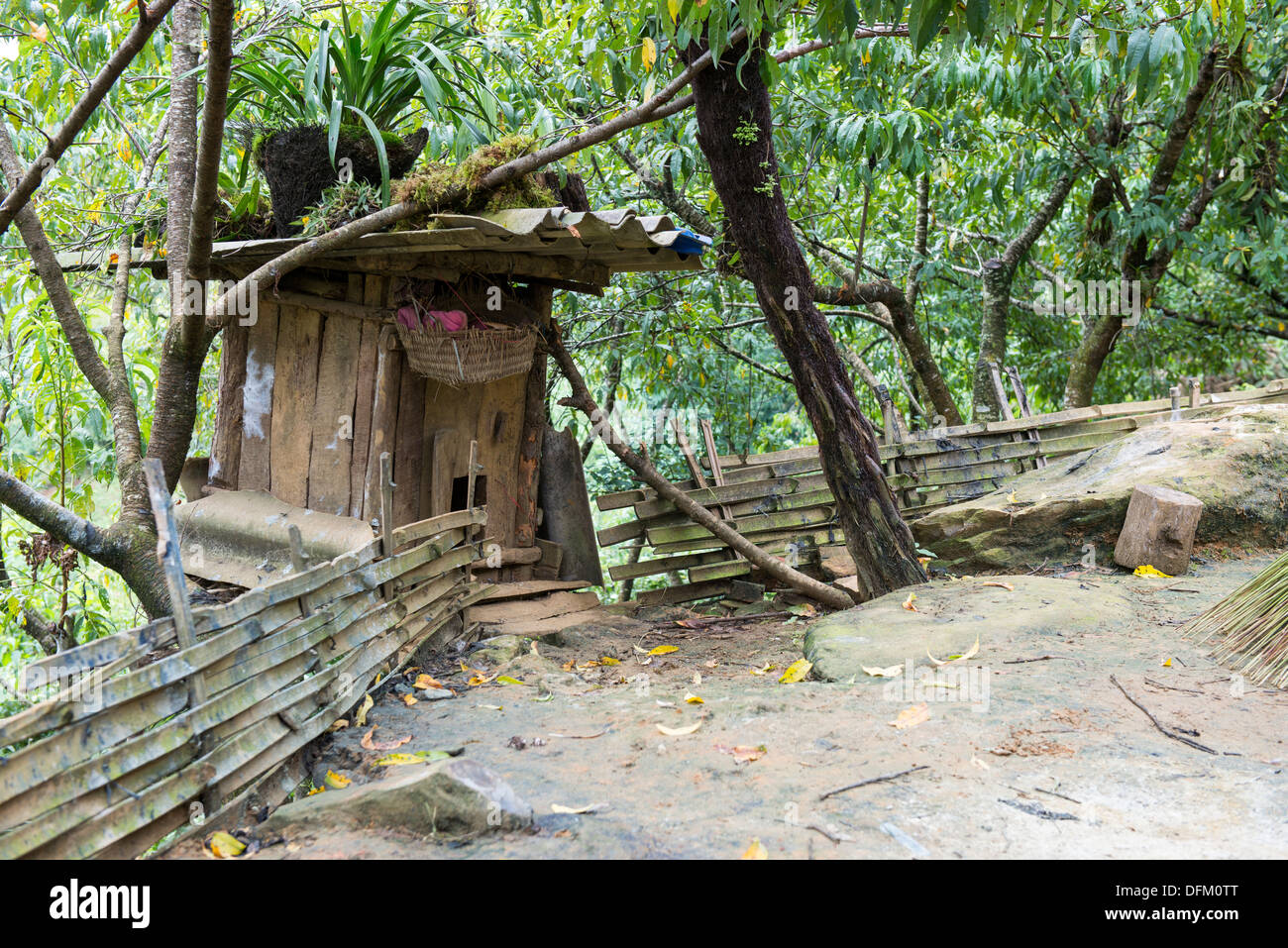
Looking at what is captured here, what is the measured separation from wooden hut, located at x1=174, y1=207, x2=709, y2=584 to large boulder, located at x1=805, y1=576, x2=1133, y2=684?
2279 mm

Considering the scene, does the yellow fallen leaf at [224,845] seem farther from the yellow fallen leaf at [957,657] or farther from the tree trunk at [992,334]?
the tree trunk at [992,334]

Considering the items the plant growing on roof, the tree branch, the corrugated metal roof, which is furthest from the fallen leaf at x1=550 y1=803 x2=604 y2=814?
the plant growing on roof

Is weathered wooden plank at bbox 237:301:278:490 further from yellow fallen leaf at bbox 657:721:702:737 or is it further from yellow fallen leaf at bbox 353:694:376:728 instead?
yellow fallen leaf at bbox 657:721:702:737

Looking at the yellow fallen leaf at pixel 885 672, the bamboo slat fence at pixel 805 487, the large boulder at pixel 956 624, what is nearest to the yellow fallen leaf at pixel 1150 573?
the large boulder at pixel 956 624

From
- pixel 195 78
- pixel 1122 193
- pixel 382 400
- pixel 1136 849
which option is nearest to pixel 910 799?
pixel 1136 849

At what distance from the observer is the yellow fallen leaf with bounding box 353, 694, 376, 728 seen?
3902 mm

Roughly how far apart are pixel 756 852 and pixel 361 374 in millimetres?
4149

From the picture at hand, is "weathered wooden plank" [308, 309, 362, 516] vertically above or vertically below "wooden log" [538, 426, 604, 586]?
above

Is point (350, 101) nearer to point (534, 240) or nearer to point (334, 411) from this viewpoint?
point (534, 240)

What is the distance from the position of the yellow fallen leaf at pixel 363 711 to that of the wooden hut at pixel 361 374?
1603 millimetres

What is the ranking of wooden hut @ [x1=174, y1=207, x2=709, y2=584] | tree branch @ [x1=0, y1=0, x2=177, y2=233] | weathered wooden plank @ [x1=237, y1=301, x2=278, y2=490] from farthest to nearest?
weathered wooden plank @ [x1=237, y1=301, x2=278, y2=490], wooden hut @ [x1=174, y1=207, x2=709, y2=584], tree branch @ [x1=0, y1=0, x2=177, y2=233]

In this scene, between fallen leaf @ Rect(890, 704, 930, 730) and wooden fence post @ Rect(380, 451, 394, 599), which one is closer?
fallen leaf @ Rect(890, 704, 930, 730)

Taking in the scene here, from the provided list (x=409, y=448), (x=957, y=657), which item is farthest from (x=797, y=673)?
(x=409, y=448)
